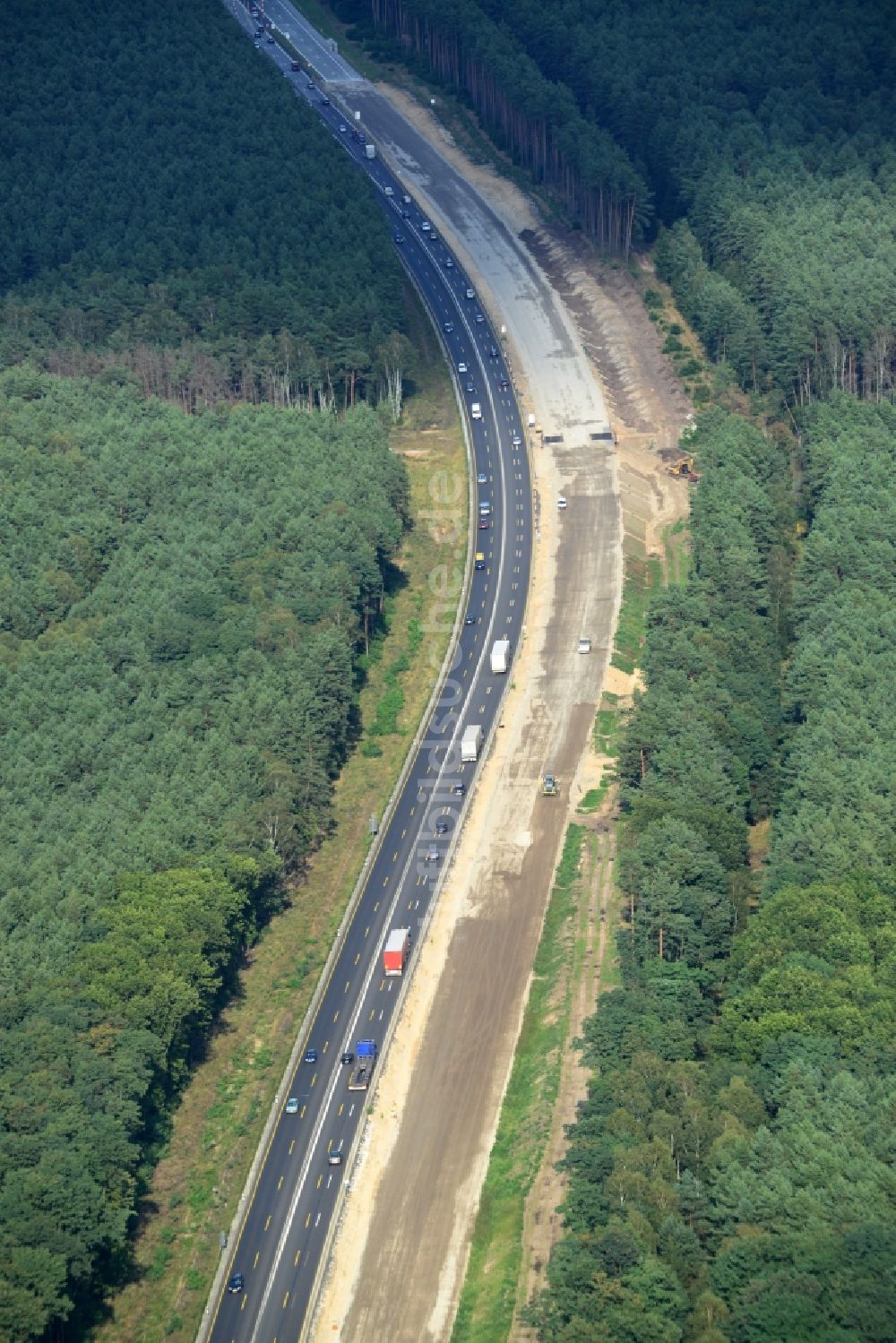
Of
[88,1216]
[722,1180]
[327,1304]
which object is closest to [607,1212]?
[722,1180]

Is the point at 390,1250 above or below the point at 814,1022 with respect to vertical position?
below

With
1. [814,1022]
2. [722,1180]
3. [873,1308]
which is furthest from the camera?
[814,1022]

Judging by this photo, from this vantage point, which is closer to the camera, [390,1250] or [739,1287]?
[739,1287]

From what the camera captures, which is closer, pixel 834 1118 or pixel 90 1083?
pixel 834 1118

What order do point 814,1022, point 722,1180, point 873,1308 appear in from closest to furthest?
point 873,1308
point 722,1180
point 814,1022

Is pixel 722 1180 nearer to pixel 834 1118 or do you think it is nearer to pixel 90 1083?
pixel 834 1118

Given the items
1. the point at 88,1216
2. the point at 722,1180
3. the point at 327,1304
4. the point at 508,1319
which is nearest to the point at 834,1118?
the point at 722,1180

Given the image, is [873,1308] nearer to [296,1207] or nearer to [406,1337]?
[406,1337]

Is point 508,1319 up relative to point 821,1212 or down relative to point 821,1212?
down

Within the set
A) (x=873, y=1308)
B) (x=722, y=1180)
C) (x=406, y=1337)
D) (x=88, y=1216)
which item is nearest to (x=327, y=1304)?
(x=406, y=1337)
